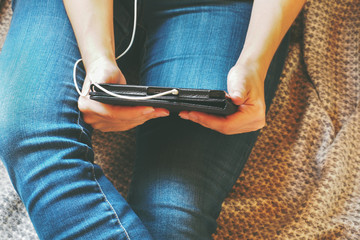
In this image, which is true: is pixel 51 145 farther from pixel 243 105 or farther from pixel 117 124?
pixel 243 105

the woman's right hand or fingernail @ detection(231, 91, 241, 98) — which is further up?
fingernail @ detection(231, 91, 241, 98)

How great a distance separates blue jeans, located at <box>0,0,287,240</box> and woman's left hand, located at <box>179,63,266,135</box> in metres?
0.07

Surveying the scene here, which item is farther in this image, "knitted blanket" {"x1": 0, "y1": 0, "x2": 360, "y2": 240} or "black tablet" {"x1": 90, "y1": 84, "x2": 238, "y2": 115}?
"knitted blanket" {"x1": 0, "y1": 0, "x2": 360, "y2": 240}

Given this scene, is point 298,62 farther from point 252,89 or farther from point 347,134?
point 252,89

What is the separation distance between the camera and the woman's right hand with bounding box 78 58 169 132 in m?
0.65

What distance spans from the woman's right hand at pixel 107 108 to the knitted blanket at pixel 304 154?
0.29 meters

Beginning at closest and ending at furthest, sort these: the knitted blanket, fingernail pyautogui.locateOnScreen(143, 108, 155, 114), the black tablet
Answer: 1. the black tablet
2. fingernail pyautogui.locateOnScreen(143, 108, 155, 114)
3. the knitted blanket

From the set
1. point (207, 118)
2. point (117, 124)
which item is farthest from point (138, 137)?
point (207, 118)

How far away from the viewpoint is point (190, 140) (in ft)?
2.42

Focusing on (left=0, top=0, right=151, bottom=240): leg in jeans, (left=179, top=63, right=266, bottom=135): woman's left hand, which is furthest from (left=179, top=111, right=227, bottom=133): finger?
(left=0, top=0, right=151, bottom=240): leg in jeans

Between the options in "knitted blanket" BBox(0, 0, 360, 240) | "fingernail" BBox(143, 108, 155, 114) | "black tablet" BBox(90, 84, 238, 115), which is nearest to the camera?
"black tablet" BBox(90, 84, 238, 115)

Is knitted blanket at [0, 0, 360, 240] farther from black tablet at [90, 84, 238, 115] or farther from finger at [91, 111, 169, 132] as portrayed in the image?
black tablet at [90, 84, 238, 115]

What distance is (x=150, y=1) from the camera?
33.0 inches

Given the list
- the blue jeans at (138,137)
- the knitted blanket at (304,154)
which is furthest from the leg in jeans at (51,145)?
the knitted blanket at (304,154)
